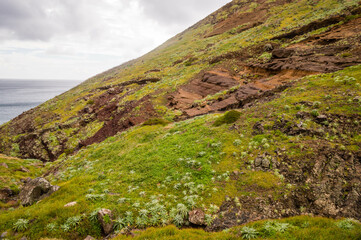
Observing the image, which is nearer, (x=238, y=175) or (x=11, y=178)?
→ (x=238, y=175)

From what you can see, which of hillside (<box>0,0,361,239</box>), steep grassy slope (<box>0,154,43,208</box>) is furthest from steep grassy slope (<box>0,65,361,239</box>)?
steep grassy slope (<box>0,154,43,208</box>)

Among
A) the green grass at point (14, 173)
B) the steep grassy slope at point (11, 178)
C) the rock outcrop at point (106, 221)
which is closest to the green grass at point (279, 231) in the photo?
the rock outcrop at point (106, 221)

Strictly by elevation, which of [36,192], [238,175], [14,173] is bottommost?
[238,175]

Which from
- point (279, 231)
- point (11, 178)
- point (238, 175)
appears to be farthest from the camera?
point (11, 178)

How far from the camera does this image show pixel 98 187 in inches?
520

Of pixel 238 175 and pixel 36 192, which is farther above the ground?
pixel 36 192

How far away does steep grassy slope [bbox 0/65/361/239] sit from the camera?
967 cm

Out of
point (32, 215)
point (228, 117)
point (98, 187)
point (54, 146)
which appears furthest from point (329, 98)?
point (54, 146)

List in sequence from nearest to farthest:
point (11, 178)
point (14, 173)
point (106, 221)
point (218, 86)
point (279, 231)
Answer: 1. point (279, 231)
2. point (106, 221)
3. point (11, 178)
4. point (14, 173)
5. point (218, 86)

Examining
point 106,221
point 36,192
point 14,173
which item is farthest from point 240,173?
point 14,173

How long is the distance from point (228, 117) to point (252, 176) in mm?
8716

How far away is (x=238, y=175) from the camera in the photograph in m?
12.1

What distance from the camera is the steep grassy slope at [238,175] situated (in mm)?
9672

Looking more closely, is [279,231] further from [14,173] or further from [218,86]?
[218,86]
